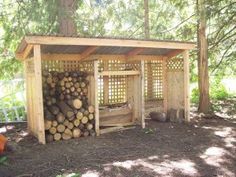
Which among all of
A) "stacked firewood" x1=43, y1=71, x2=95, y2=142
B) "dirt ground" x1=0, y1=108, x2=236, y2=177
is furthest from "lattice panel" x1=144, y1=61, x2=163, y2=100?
"stacked firewood" x1=43, y1=71, x2=95, y2=142

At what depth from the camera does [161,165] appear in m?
4.83

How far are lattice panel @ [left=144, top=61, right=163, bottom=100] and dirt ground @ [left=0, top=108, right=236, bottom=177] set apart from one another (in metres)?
1.68

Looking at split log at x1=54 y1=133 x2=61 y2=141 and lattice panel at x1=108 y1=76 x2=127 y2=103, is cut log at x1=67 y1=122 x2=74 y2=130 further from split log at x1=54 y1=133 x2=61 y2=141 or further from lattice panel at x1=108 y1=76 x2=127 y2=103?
lattice panel at x1=108 y1=76 x2=127 y2=103

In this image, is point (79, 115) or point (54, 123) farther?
Answer: point (79, 115)

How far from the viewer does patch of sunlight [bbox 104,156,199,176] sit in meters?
4.54

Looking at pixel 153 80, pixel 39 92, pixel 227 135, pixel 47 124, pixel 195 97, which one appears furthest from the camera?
pixel 195 97

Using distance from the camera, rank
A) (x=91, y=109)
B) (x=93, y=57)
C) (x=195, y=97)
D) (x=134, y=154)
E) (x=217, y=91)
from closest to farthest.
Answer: (x=134, y=154), (x=91, y=109), (x=93, y=57), (x=195, y=97), (x=217, y=91)

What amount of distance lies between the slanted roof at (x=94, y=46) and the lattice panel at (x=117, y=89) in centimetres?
Result: 67

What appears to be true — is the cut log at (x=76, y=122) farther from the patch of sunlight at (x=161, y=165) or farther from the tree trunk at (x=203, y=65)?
the tree trunk at (x=203, y=65)

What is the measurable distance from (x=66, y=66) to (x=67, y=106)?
1241 millimetres

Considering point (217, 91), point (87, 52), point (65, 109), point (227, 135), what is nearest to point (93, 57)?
point (87, 52)

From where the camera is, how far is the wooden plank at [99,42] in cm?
600

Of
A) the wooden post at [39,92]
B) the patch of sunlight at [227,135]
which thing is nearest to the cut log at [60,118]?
the wooden post at [39,92]

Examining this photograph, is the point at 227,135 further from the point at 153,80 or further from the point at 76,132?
the point at 76,132
